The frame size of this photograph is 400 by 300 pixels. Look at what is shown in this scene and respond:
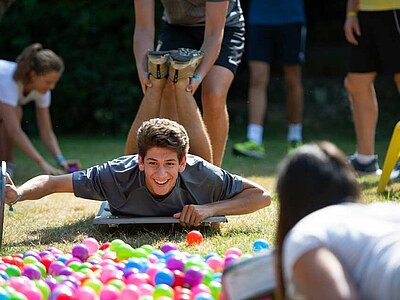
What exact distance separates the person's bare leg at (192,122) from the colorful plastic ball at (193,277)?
5.60ft

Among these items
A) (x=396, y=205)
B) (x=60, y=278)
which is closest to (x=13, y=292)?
(x=60, y=278)

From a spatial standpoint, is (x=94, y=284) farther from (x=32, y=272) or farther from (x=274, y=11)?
(x=274, y=11)

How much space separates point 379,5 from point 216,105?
5.62ft

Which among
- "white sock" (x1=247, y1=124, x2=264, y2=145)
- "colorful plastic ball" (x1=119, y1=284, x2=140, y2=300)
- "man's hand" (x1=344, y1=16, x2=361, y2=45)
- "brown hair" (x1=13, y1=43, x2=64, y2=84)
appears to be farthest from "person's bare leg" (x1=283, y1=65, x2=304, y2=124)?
"colorful plastic ball" (x1=119, y1=284, x2=140, y2=300)

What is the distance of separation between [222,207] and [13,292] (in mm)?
1648

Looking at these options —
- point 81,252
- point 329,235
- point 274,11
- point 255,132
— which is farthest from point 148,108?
point 274,11

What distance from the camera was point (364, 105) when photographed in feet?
21.3

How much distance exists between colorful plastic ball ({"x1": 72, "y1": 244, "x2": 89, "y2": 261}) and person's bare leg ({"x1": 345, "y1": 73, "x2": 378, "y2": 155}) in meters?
3.15

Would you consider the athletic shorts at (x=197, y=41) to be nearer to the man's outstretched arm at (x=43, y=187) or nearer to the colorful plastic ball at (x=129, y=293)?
the man's outstretched arm at (x=43, y=187)

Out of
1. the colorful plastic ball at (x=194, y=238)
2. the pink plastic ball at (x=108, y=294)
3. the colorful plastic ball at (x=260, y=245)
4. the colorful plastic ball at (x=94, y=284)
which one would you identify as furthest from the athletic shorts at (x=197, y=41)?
the pink plastic ball at (x=108, y=294)

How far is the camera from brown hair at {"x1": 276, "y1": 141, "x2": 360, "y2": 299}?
2371mm

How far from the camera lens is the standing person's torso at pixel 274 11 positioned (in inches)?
346

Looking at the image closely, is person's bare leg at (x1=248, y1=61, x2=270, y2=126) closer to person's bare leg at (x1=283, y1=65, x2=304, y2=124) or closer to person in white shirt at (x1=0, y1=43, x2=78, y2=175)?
person's bare leg at (x1=283, y1=65, x2=304, y2=124)

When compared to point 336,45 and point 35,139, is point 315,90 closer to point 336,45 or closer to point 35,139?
point 336,45
